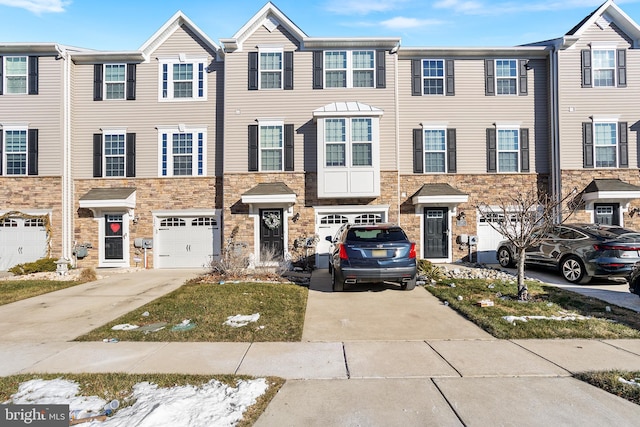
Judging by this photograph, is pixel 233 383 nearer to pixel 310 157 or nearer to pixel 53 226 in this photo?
pixel 310 157

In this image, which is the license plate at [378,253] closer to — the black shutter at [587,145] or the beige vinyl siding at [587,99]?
the beige vinyl siding at [587,99]

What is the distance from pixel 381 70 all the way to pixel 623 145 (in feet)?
31.3

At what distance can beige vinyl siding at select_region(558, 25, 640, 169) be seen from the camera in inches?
512

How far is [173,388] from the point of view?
3.47m

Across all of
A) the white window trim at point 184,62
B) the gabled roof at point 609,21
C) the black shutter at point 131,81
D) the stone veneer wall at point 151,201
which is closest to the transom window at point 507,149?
the gabled roof at point 609,21

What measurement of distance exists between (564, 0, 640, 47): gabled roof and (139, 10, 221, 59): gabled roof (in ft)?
43.9

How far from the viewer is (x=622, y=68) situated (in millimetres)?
13094

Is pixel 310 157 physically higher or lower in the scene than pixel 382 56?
lower

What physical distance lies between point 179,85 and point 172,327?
10976mm

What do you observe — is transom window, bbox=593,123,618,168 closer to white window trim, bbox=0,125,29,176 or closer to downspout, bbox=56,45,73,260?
downspout, bbox=56,45,73,260

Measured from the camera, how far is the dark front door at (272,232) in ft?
42.3

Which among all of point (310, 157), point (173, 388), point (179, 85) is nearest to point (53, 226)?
point (179, 85)

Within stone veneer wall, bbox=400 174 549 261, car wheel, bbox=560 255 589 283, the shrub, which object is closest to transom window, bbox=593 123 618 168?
stone veneer wall, bbox=400 174 549 261

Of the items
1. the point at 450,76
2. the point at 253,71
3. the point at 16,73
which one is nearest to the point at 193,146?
the point at 253,71
